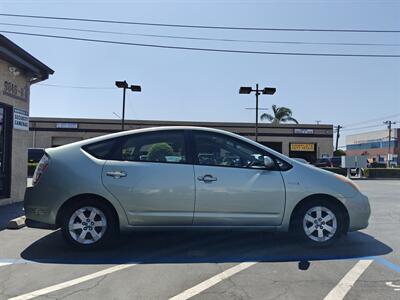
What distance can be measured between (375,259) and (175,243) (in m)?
2.75

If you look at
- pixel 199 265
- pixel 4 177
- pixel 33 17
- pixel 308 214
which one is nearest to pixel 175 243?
pixel 199 265

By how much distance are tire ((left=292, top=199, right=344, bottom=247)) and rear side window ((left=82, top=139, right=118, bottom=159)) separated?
275 centimetres

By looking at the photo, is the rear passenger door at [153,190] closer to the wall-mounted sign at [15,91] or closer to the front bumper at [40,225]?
the front bumper at [40,225]

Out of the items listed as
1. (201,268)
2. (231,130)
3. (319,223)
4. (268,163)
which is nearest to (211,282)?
(201,268)

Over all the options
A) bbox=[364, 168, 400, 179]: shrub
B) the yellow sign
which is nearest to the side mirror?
bbox=[364, 168, 400, 179]: shrub

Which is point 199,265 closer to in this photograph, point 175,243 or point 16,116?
point 175,243

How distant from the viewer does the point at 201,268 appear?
5102 millimetres

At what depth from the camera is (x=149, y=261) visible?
17.8ft

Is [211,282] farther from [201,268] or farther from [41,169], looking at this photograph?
[41,169]

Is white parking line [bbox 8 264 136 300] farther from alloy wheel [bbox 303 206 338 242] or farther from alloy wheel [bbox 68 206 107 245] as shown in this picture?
alloy wheel [bbox 303 206 338 242]

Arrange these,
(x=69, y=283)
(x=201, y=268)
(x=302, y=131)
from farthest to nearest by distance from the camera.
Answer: (x=302, y=131) < (x=201, y=268) < (x=69, y=283)

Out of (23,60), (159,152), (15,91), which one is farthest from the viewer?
(15,91)

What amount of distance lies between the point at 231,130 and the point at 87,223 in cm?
3623

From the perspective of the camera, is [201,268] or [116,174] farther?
[116,174]
